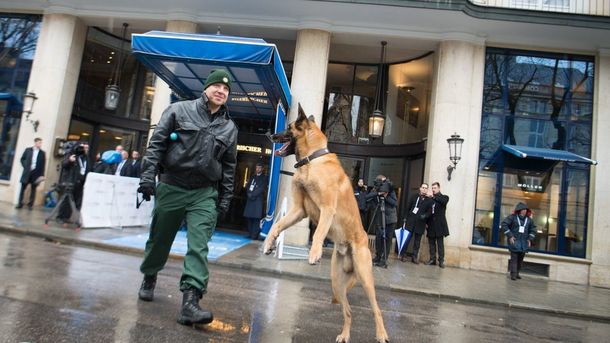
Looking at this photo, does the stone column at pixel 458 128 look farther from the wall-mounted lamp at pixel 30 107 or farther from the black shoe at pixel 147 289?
the wall-mounted lamp at pixel 30 107

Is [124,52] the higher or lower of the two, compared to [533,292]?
higher

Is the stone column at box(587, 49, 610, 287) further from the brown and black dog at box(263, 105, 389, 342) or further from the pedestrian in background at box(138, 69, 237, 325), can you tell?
the pedestrian in background at box(138, 69, 237, 325)

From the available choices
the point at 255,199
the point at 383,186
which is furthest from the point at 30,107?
the point at 383,186

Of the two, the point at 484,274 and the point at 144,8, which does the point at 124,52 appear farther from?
the point at 484,274

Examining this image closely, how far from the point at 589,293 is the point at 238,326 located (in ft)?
31.3

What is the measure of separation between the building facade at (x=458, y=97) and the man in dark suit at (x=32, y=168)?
3.11 feet

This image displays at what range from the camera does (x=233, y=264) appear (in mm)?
7906

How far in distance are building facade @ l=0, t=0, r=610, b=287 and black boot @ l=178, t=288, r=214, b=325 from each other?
826cm

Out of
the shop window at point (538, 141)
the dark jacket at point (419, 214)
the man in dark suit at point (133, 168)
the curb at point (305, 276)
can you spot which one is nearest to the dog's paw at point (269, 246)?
the curb at point (305, 276)

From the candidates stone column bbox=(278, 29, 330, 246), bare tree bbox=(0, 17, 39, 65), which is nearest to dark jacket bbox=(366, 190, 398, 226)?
stone column bbox=(278, 29, 330, 246)

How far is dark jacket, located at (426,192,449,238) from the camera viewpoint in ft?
36.1

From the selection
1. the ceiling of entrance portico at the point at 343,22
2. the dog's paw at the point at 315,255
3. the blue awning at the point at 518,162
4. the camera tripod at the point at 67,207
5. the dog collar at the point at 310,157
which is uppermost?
the ceiling of entrance portico at the point at 343,22

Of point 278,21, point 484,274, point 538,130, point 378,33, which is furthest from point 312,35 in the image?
point 484,274

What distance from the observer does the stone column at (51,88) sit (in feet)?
45.0
